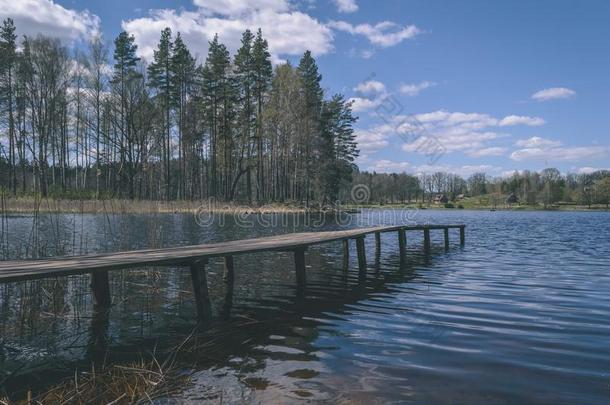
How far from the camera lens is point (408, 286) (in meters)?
11.2

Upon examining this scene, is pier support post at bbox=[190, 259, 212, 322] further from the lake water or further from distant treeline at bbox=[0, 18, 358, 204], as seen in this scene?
distant treeline at bbox=[0, 18, 358, 204]

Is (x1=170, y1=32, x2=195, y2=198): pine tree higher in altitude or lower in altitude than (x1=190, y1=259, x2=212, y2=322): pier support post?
higher

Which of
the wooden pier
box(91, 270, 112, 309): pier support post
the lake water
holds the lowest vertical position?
the lake water

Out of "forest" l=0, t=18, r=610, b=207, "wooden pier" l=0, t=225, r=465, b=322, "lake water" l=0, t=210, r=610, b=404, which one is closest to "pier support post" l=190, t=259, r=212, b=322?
"wooden pier" l=0, t=225, r=465, b=322

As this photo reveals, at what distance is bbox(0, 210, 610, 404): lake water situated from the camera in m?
4.89

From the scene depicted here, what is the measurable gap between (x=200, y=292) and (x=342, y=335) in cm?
284

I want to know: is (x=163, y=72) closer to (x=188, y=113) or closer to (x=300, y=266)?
(x=188, y=113)

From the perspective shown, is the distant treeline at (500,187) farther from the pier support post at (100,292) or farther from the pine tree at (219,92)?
the pier support post at (100,292)

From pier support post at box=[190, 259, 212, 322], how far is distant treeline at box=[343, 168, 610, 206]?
113191 millimetres

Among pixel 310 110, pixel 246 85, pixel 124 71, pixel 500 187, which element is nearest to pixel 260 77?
pixel 246 85

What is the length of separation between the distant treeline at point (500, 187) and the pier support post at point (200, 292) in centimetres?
11319

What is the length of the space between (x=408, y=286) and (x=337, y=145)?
50064 millimetres

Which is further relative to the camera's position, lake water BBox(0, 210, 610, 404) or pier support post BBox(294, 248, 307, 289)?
pier support post BBox(294, 248, 307, 289)

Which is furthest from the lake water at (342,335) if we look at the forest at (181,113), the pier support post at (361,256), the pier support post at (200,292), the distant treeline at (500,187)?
the distant treeline at (500,187)
